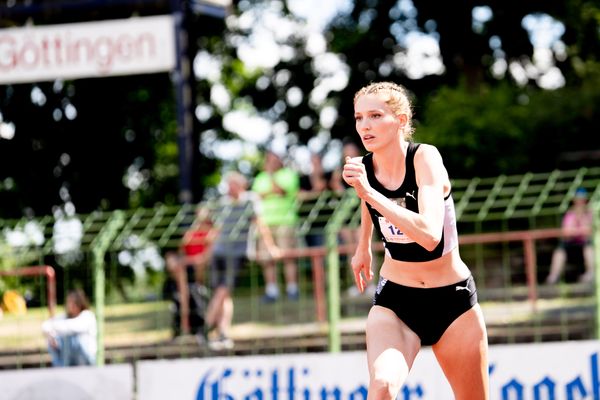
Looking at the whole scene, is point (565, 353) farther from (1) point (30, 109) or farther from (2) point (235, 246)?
(1) point (30, 109)

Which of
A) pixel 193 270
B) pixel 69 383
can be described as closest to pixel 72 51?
pixel 193 270

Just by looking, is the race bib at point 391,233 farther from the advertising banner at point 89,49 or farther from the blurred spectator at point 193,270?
the advertising banner at point 89,49

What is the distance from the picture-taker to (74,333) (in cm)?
914

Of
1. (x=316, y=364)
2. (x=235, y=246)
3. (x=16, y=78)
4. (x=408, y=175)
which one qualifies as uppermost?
(x=16, y=78)

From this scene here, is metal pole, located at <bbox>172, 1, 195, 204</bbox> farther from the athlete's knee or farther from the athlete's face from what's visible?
the athlete's knee

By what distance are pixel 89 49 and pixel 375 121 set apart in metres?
6.98

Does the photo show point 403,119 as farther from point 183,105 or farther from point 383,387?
point 183,105

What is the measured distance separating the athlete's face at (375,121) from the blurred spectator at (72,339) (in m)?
5.22

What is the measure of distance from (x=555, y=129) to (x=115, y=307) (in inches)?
347

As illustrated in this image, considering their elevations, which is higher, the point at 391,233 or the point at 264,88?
the point at 264,88

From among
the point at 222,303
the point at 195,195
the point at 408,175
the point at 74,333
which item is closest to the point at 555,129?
the point at 195,195

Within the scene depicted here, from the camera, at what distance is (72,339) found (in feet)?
30.1

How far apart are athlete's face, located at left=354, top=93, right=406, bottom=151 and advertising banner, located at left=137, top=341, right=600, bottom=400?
3.73 m

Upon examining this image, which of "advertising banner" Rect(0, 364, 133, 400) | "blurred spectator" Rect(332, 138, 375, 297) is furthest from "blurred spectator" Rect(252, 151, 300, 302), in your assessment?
"advertising banner" Rect(0, 364, 133, 400)
